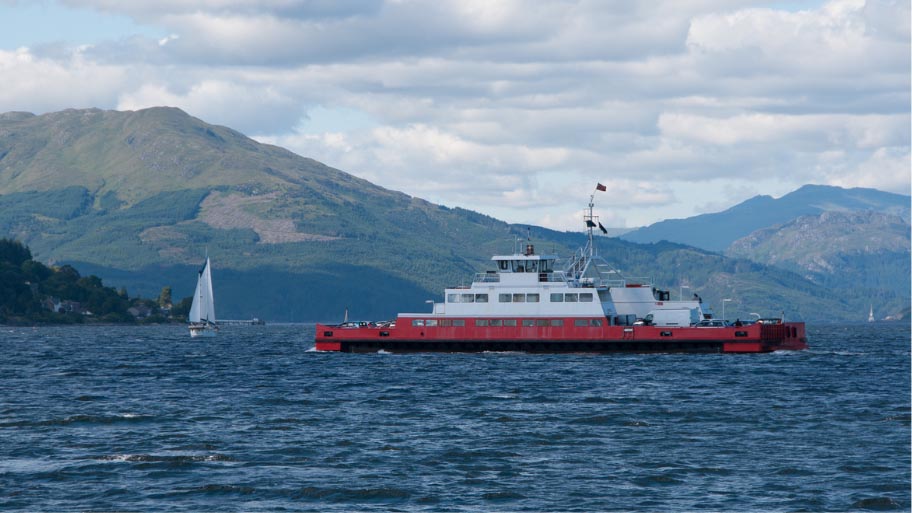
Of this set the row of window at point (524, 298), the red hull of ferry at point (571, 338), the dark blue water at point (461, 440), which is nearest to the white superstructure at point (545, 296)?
the row of window at point (524, 298)

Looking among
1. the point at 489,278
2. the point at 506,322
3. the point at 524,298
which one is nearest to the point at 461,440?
the point at 524,298

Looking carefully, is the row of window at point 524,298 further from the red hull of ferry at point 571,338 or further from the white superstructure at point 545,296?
the red hull of ferry at point 571,338

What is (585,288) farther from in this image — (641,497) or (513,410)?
(641,497)

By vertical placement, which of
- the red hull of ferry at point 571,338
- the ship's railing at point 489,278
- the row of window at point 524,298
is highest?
the ship's railing at point 489,278

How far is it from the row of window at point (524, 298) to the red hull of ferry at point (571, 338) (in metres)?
1.68

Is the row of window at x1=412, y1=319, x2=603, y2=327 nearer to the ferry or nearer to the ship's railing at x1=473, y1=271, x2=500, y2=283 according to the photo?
the ferry

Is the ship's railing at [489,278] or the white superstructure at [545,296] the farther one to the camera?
the ship's railing at [489,278]

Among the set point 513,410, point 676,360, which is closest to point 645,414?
point 513,410

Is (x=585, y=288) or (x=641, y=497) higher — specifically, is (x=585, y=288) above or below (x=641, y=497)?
above

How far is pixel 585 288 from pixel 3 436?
61.1 metres

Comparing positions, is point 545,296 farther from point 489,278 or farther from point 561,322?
point 489,278

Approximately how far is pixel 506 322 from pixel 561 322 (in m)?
4.67

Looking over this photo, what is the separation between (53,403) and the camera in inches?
2653

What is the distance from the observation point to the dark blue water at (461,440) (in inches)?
1580
